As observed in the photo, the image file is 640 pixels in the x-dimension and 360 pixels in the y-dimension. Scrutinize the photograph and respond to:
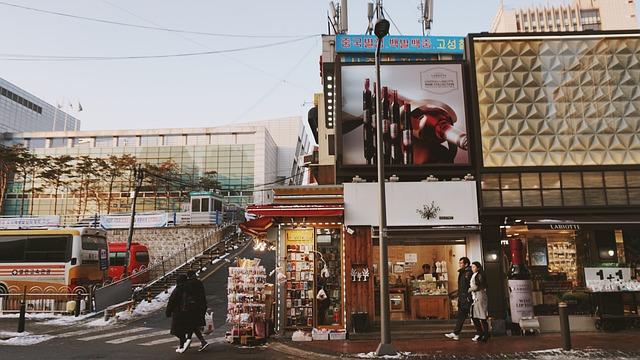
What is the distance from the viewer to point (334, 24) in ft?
72.7

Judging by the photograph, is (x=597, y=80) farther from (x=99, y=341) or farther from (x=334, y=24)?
(x=99, y=341)

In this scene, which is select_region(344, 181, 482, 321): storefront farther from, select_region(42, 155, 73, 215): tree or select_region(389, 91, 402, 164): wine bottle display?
select_region(42, 155, 73, 215): tree

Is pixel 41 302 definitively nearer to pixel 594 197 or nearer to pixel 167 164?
pixel 594 197

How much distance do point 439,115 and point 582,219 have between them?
5.44 m

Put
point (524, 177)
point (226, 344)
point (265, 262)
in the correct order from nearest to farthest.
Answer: point (226, 344) < point (524, 177) < point (265, 262)

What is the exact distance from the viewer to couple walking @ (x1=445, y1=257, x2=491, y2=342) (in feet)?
38.4

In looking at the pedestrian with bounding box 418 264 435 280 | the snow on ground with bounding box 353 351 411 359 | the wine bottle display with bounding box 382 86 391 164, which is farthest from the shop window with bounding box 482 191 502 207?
the snow on ground with bounding box 353 351 411 359

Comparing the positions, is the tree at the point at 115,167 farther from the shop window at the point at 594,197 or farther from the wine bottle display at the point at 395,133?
the shop window at the point at 594,197

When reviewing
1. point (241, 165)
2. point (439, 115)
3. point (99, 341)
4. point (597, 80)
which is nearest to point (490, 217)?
point (439, 115)

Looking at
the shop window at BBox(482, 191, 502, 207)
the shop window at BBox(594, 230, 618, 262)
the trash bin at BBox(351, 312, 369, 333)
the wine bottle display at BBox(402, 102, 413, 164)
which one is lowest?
the trash bin at BBox(351, 312, 369, 333)

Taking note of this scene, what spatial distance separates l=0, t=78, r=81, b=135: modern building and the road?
270 feet

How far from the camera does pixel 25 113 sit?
91.3m

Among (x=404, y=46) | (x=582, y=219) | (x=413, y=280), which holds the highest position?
(x=404, y=46)

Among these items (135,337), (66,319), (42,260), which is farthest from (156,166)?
(135,337)
